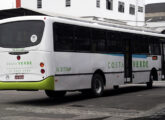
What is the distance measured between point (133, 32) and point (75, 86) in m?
6.08

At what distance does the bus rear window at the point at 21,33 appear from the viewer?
14.1 meters

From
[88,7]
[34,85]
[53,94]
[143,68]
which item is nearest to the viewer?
[34,85]

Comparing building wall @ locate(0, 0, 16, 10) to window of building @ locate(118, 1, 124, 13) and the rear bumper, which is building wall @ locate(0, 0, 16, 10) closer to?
window of building @ locate(118, 1, 124, 13)

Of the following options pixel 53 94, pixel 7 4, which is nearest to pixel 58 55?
pixel 53 94

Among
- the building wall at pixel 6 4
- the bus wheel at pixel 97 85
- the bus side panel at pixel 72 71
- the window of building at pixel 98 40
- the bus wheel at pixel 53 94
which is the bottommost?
the bus wheel at pixel 53 94

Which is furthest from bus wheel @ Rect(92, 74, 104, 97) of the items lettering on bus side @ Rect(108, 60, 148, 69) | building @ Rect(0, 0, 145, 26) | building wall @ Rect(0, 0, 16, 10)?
Answer: building @ Rect(0, 0, 145, 26)

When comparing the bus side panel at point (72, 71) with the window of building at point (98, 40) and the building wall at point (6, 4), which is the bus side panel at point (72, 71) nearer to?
the window of building at point (98, 40)

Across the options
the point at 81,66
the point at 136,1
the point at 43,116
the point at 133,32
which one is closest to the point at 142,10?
the point at 136,1

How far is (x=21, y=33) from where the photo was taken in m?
14.4

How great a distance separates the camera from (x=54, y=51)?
46.6 ft

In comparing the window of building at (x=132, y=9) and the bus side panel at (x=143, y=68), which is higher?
the window of building at (x=132, y=9)

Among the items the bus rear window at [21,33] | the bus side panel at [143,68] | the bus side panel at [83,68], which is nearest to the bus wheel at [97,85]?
the bus side panel at [83,68]

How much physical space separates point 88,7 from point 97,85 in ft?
127

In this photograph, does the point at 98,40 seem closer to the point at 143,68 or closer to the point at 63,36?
the point at 63,36
